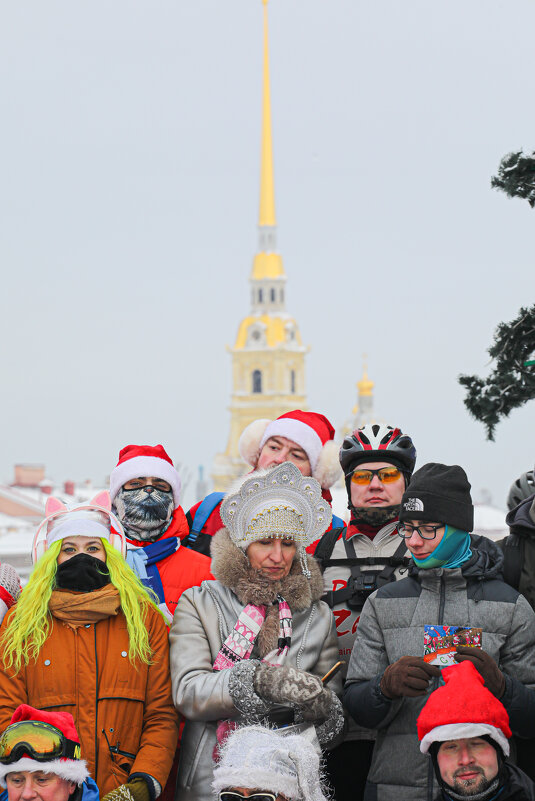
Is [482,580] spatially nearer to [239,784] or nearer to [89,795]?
[239,784]

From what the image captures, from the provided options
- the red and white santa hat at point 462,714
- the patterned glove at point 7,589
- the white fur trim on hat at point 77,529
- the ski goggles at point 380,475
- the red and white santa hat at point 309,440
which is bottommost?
the red and white santa hat at point 462,714

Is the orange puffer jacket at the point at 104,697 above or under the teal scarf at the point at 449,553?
under

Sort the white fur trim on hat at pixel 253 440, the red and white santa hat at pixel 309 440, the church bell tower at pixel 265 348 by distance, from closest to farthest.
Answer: the red and white santa hat at pixel 309 440, the white fur trim on hat at pixel 253 440, the church bell tower at pixel 265 348

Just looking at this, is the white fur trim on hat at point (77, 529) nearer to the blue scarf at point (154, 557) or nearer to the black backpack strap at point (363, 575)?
the blue scarf at point (154, 557)

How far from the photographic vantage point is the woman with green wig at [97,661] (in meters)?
4.54

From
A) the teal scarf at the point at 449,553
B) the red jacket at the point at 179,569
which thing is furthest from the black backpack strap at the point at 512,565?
the red jacket at the point at 179,569

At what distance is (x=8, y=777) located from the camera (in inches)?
168

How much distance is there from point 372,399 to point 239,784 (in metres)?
91.1

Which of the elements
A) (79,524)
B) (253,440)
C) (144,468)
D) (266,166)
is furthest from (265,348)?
(79,524)

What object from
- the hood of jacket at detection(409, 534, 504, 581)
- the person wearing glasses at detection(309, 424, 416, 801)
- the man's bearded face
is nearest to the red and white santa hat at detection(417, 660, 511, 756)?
the hood of jacket at detection(409, 534, 504, 581)

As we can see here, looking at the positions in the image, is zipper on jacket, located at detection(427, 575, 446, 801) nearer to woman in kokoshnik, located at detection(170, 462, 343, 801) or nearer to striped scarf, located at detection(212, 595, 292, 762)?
woman in kokoshnik, located at detection(170, 462, 343, 801)

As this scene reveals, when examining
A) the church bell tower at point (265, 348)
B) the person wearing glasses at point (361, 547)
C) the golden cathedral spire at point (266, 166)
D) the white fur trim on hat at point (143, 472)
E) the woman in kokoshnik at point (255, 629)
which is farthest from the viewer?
the church bell tower at point (265, 348)

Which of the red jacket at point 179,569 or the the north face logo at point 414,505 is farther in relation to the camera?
the red jacket at point 179,569

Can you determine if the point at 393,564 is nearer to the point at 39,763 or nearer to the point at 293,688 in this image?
the point at 293,688
